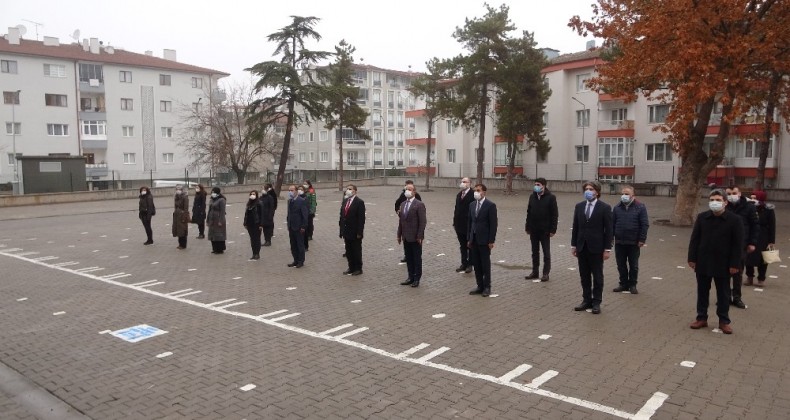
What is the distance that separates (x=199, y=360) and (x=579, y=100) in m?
43.9

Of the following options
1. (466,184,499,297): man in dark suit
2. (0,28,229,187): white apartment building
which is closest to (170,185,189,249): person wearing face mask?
(466,184,499,297): man in dark suit

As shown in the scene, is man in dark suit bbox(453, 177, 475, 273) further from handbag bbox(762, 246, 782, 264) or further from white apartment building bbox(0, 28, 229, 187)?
white apartment building bbox(0, 28, 229, 187)

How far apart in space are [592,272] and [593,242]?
0.53m

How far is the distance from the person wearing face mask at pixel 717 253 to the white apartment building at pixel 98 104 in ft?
169

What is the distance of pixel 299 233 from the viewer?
12797 mm

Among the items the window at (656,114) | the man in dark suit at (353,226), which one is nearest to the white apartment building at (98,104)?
the window at (656,114)

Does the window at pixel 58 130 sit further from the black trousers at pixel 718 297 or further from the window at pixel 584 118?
the black trousers at pixel 718 297

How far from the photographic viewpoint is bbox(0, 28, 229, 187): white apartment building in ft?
168

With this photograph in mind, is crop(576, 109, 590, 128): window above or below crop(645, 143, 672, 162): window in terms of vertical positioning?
above

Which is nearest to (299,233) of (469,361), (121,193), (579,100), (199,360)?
(199,360)

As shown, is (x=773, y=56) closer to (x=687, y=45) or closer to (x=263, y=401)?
(x=687, y=45)

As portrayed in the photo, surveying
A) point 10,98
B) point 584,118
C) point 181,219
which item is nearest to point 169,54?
point 10,98

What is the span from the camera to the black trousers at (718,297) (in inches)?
288

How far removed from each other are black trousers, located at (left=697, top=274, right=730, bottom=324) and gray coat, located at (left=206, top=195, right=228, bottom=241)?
10.9 metres
